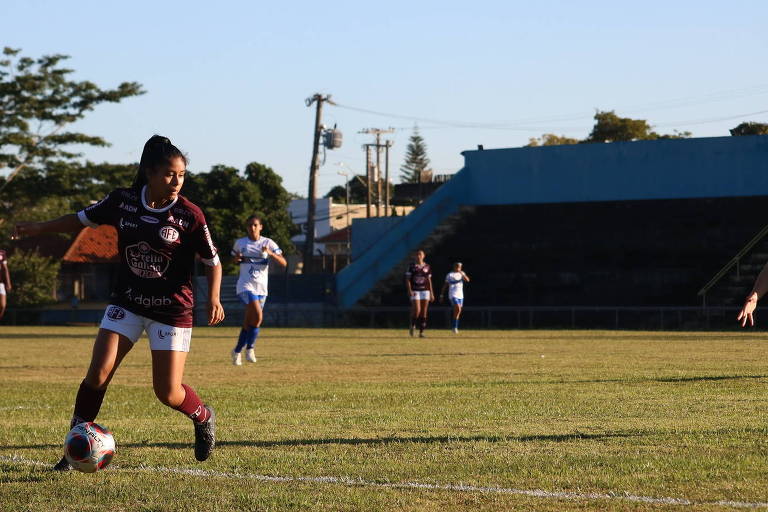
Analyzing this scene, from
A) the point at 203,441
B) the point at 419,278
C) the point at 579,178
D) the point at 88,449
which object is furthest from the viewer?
the point at 579,178

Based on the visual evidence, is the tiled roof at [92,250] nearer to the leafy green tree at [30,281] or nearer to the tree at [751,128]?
the leafy green tree at [30,281]

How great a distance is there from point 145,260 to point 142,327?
462 millimetres

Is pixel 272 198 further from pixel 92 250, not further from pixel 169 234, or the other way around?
pixel 169 234

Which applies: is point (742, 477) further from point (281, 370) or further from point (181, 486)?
point (281, 370)

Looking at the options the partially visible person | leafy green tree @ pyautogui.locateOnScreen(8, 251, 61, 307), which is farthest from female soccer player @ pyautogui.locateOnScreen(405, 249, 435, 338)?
leafy green tree @ pyautogui.locateOnScreen(8, 251, 61, 307)

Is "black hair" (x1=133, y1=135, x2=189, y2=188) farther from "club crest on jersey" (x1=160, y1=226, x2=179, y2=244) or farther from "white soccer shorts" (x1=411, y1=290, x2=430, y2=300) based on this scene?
"white soccer shorts" (x1=411, y1=290, x2=430, y2=300)

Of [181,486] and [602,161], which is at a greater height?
[602,161]

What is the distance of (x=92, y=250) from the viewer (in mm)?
72312

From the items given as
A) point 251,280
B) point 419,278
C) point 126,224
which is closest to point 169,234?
point 126,224

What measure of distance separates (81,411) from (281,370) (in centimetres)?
1035

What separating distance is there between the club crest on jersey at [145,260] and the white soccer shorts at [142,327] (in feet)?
Answer: 0.87

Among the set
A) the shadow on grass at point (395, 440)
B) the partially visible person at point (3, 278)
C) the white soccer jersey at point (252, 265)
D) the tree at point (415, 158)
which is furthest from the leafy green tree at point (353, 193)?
the shadow on grass at point (395, 440)

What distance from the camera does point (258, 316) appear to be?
63.7 ft

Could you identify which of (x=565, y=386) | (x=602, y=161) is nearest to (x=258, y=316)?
(x=565, y=386)
